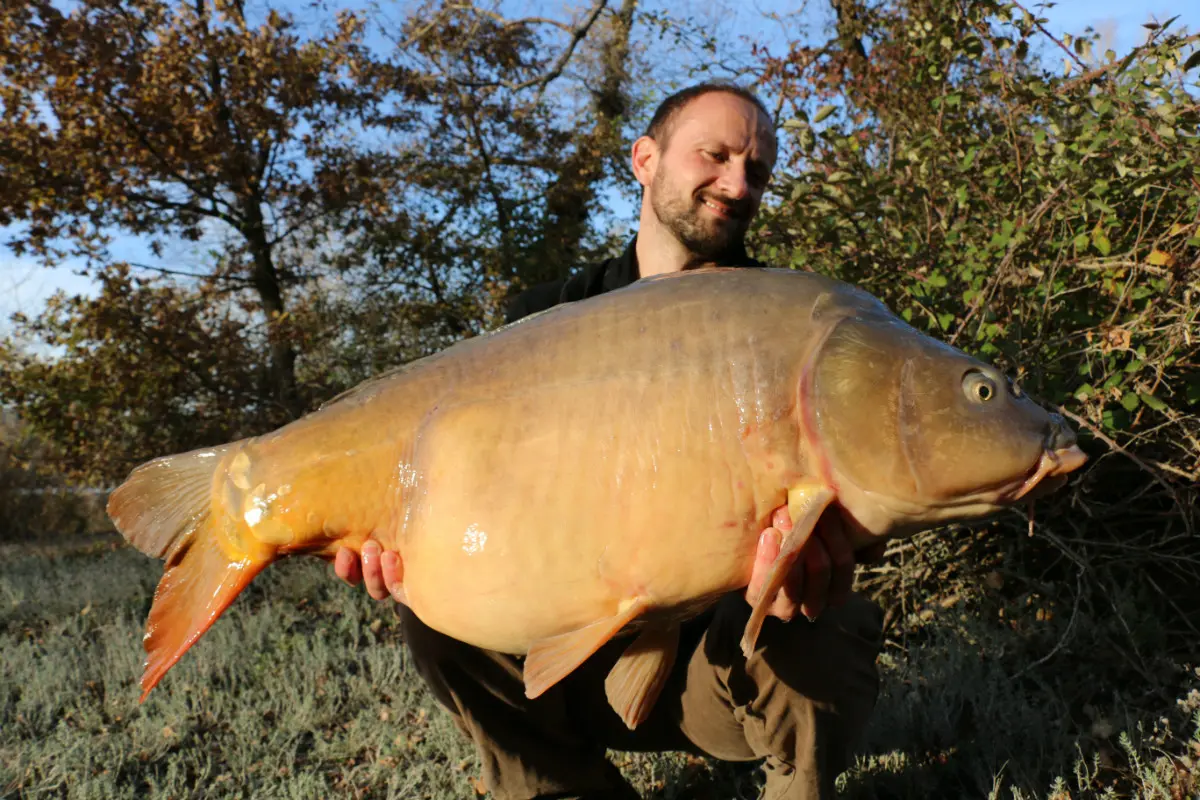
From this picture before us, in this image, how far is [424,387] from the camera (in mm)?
1424

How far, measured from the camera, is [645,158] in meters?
2.56

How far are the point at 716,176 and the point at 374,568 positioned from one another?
4.62 ft

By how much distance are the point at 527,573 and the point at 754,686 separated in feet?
1.97

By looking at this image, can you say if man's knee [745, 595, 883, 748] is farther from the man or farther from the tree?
the tree

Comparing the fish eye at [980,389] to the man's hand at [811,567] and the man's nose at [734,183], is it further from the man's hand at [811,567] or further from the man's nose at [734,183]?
the man's nose at [734,183]

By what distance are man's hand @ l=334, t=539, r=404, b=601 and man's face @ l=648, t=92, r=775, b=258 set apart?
1263 millimetres

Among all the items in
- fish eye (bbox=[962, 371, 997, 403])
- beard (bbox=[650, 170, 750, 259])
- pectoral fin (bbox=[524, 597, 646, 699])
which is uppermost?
beard (bbox=[650, 170, 750, 259])

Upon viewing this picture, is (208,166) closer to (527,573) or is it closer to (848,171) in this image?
(848,171)

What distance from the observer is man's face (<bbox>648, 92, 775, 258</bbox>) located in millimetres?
2311

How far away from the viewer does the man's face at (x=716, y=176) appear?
7.58 ft

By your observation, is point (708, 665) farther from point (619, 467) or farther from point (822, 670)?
point (619, 467)

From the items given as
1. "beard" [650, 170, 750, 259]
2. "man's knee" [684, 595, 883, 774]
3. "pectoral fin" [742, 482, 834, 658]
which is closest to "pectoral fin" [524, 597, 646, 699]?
"pectoral fin" [742, 482, 834, 658]

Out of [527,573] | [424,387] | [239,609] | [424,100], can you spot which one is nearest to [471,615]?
[527,573]

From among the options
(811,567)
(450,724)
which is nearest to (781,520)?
(811,567)
